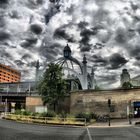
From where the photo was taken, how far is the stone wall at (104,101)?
48562 mm

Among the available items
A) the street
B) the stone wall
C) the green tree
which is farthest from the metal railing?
the green tree

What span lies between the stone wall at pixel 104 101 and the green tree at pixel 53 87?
314 cm

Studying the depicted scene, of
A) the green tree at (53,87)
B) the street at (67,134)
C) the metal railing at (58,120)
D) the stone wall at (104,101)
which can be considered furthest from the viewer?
the green tree at (53,87)

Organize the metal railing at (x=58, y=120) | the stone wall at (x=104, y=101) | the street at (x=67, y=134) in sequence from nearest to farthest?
the street at (x=67, y=134)
the metal railing at (x=58, y=120)
the stone wall at (x=104, y=101)

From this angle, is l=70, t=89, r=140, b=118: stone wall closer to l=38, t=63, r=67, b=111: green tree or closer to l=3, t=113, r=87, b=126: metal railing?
l=38, t=63, r=67, b=111: green tree

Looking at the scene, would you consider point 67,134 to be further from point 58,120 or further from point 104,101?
point 104,101

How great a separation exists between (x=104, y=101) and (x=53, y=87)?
43.8ft

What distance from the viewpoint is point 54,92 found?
58531 mm

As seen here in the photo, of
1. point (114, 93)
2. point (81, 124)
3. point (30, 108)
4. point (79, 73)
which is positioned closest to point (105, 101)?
point (114, 93)

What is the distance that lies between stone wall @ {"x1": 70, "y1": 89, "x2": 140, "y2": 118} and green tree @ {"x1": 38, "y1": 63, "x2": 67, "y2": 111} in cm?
314

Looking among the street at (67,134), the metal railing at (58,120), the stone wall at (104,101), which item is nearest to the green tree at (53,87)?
the stone wall at (104,101)

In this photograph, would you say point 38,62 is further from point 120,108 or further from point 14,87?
point 120,108

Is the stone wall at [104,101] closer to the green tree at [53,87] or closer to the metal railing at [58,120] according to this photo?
the green tree at [53,87]

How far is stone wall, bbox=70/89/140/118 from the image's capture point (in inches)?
1912
